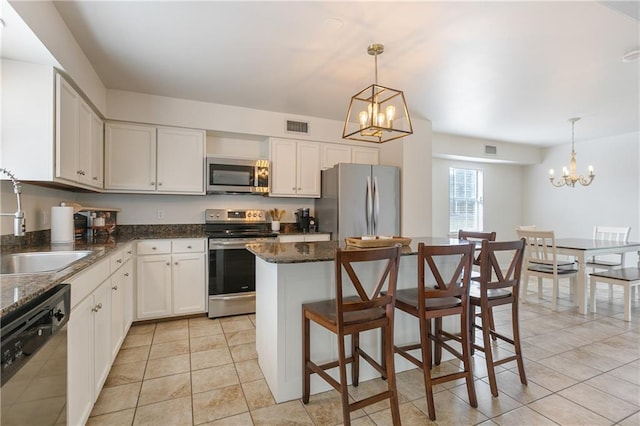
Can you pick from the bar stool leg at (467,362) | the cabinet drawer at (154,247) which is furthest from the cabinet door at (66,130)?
the bar stool leg at (467,362)

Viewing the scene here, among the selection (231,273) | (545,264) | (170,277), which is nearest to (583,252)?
(545,264)

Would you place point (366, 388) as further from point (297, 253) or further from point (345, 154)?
point (345, 154)

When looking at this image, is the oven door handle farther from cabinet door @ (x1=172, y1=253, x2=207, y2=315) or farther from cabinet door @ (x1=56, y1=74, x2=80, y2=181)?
cabinet door @ (x1=56, y1=74, x2=80, y2=181)

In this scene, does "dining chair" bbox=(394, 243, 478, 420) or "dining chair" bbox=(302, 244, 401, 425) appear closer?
"dining chair" bbox=(302, 244, 401, 425)

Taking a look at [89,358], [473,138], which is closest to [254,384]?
[89,358]

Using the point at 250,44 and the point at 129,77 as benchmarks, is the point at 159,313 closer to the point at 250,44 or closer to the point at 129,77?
the point at 129,77

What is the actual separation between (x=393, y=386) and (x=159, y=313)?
2.74m

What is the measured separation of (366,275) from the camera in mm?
2254

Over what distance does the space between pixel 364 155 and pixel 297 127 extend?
3.65 feet

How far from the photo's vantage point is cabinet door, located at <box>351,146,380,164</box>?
15.2 ft

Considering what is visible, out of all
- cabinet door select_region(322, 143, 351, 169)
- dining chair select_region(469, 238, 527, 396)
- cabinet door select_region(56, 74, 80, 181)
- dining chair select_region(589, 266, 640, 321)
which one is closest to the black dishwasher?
cabinet door select_region(56, 74, 80, 181)

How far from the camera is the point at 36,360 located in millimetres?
1132

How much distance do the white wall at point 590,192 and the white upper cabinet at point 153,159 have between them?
6738mm

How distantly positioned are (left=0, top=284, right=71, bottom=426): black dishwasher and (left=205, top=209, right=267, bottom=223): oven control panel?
8.72ft
